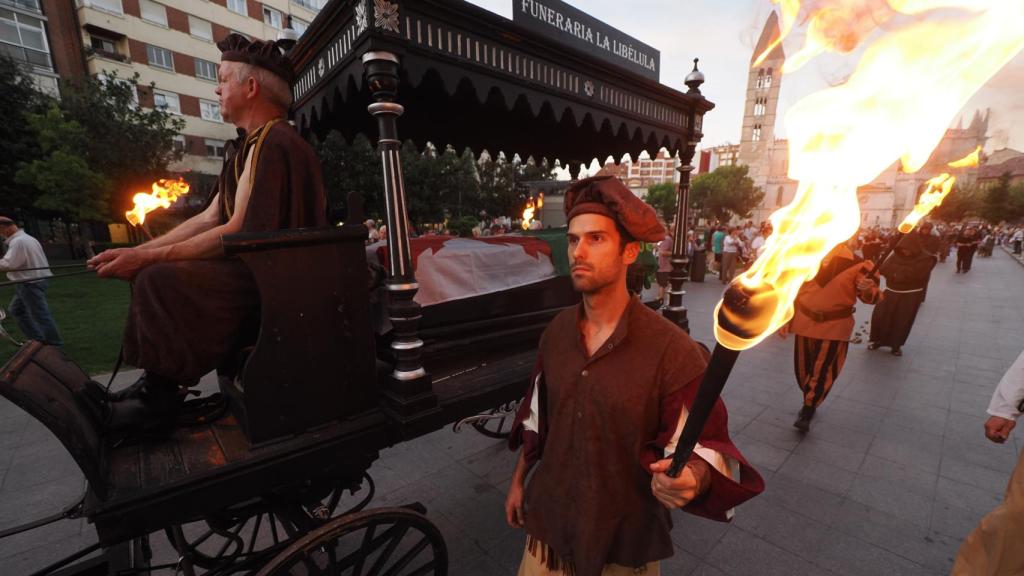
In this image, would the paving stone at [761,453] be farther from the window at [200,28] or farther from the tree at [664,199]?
the tree at [664,199]

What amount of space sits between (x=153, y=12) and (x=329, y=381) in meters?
35.7

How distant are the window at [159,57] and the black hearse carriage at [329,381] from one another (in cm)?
3277

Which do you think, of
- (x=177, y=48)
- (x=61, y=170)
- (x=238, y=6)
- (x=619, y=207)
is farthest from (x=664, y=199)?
(x=619, y=207)

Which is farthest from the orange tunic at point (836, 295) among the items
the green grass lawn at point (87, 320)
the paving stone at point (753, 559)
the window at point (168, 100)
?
the window at point (168, 100)

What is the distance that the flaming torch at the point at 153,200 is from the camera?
2707 mm

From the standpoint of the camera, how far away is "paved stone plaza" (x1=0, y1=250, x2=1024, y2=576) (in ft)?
8.96

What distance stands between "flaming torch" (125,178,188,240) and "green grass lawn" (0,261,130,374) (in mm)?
4474

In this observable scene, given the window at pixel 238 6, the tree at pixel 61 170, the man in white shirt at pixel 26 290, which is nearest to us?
the man in white shirt at pixel 26 290

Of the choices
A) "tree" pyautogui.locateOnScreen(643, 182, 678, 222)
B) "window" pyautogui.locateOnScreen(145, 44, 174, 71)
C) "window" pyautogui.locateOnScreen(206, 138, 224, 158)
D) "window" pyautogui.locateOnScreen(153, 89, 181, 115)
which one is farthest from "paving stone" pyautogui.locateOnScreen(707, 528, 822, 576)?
"tree" pyautogui.locateOnScreen(643, 182, 678, 222)

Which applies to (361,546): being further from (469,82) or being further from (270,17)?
(270,17)

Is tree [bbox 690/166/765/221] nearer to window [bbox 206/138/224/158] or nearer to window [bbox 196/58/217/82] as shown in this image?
window [bbox 206/138/224/158]

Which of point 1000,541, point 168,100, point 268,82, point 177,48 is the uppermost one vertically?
point 177,48

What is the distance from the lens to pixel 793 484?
3479 millimetres

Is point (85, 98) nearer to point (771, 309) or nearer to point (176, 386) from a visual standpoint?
point (176, 386)
